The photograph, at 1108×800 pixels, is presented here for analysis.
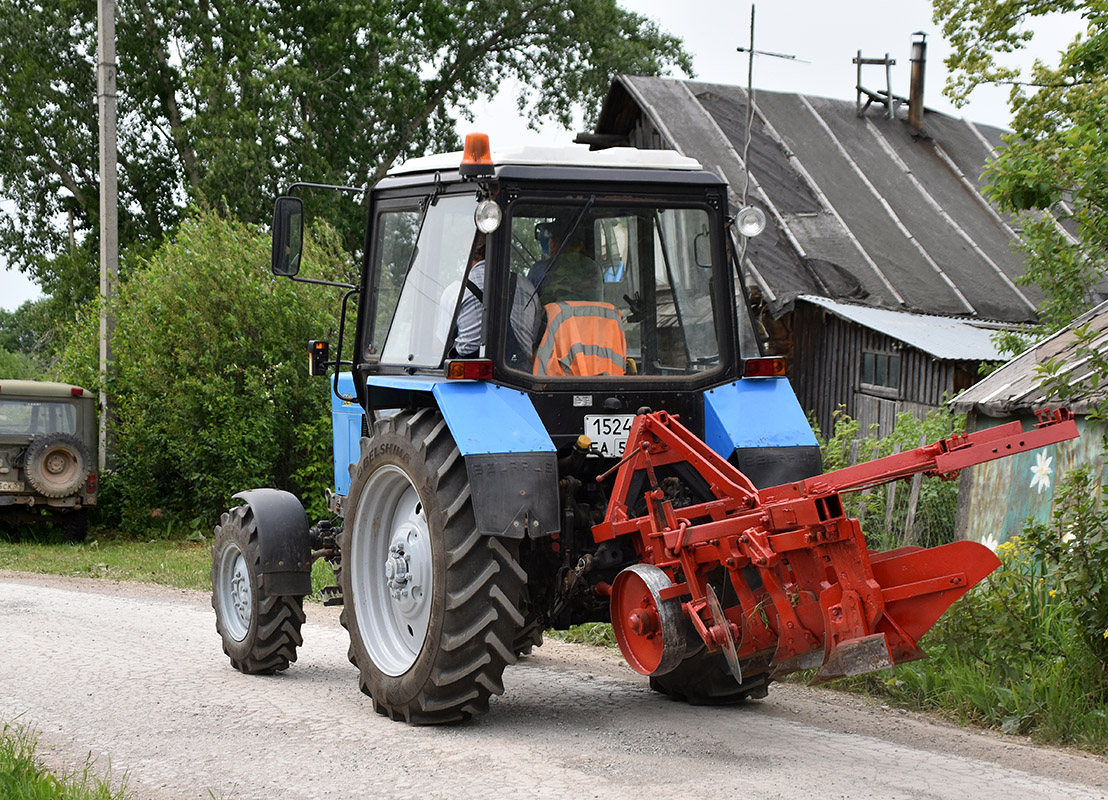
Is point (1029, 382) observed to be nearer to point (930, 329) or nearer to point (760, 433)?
point (760, 433)

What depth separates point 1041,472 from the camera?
9.09 meters

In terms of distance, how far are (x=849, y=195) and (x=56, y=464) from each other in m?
12.9

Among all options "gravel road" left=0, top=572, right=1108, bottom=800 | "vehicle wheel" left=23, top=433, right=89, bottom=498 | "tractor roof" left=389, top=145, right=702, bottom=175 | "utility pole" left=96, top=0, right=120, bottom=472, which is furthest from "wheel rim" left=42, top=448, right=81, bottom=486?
"tractor roof" left=389, top=145, right=702, bottom=175

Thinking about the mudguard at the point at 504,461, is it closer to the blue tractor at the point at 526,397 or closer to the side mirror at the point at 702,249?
the blue tractor at the point at 526,397

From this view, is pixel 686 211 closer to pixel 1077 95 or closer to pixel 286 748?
pixel 286 748

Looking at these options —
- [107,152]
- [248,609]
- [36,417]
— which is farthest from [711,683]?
[107,152]

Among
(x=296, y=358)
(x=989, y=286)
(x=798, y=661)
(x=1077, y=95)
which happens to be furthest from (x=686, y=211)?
(x=989, y=286)

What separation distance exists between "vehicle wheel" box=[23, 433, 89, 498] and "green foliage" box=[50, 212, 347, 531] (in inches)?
58.9

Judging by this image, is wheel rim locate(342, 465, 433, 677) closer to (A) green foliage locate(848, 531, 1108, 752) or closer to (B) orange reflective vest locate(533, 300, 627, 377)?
(B) orange reflective vest locate(533, 300, 627, 377)

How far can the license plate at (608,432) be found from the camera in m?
6.41

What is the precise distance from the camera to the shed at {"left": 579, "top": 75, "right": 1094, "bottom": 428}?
18.7 m

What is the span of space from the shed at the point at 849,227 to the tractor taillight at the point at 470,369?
36.8ft

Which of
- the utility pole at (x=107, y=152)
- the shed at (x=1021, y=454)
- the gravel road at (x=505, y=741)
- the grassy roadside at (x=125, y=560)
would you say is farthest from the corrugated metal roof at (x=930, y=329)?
the utility pole at (x=107, y=152)

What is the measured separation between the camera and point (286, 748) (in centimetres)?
580
